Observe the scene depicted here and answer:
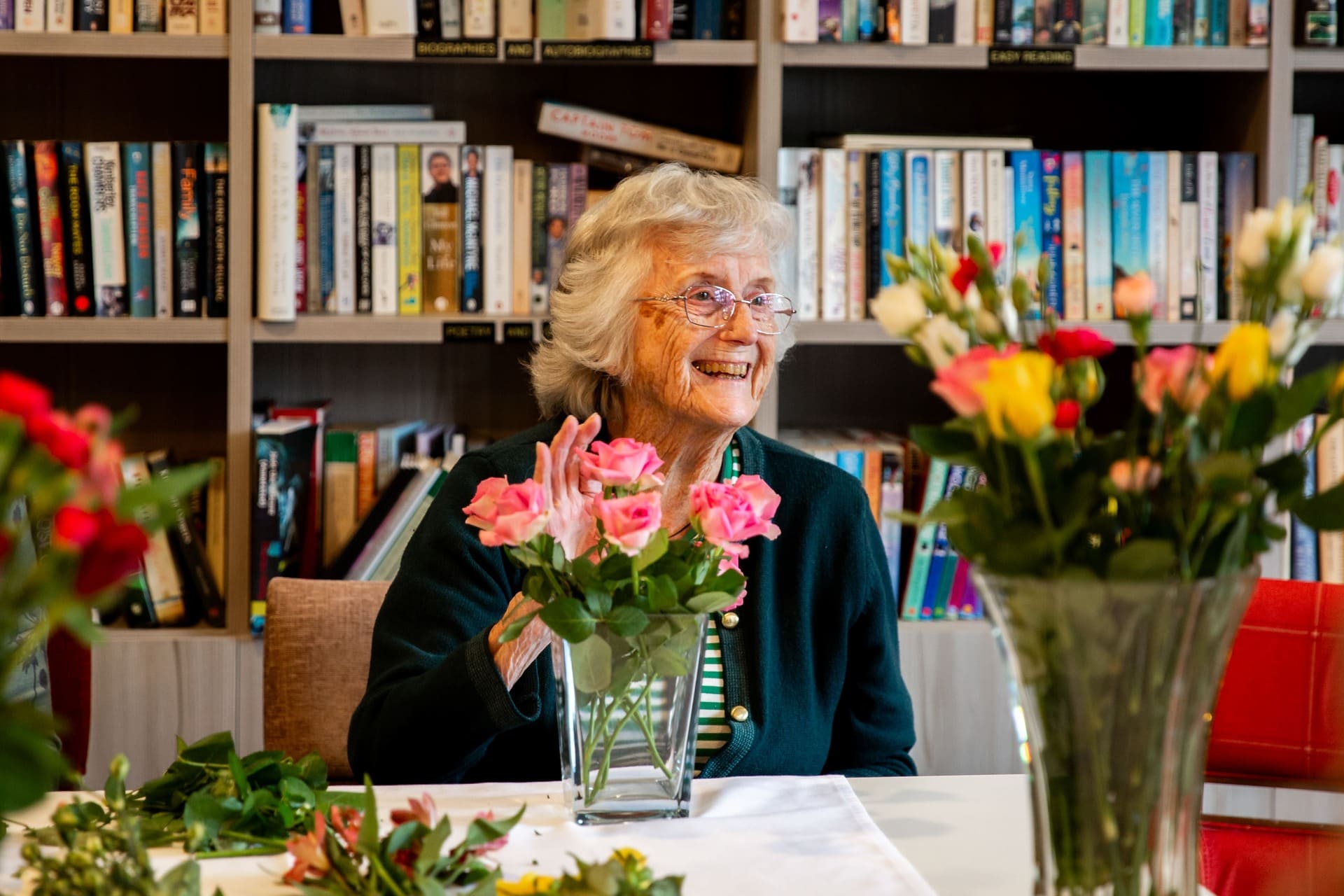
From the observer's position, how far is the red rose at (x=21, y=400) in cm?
47

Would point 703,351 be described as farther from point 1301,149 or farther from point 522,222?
point 1301,149

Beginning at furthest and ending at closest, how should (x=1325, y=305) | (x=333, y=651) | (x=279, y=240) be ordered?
(x=279, y=240), (x=333, y=651), (x=1325, y=305)

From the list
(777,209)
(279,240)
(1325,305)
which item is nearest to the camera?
(1325,305)

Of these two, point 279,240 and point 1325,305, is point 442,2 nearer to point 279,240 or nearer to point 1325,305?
point 279,240

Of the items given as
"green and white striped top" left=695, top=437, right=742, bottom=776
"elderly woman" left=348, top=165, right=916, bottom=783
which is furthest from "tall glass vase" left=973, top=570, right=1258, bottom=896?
"green and white striped top" left=695, top=437, right=742, bottom=776

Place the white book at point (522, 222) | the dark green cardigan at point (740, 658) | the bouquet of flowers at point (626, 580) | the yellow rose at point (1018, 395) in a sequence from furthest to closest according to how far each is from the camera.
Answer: the white book at point (522, 222) < the dark green cardigan at point (740, 658) < the bouquet of flowers at point (626, 580) < the yellow rose at point (1018, 395)

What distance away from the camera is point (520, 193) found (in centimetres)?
220

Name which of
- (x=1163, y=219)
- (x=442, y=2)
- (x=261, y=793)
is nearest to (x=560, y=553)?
(x=261, y=793)

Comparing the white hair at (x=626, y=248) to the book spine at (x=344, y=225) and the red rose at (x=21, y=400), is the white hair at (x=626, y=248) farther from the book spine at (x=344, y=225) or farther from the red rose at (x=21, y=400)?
the red rose at (x=21, y=400)

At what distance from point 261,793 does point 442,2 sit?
1.53m

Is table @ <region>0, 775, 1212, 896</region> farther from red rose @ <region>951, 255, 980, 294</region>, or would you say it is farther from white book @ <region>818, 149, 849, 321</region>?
white book @ <region>818, 149, 849, 321</region>

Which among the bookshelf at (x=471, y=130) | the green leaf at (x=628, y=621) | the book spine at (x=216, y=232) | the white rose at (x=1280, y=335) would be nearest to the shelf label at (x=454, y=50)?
the bookshelf at (x=471, y=130)

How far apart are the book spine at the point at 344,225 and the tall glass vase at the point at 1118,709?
1675 mm

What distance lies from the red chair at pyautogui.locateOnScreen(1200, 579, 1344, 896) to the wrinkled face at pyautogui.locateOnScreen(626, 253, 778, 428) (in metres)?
0.60
